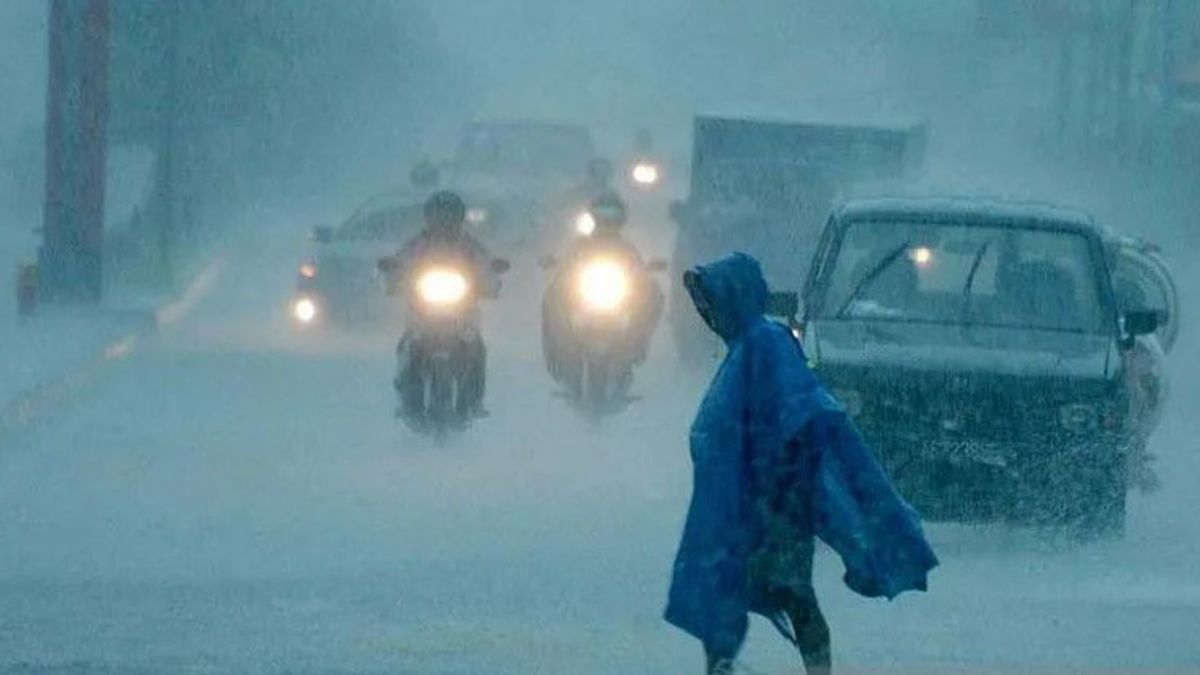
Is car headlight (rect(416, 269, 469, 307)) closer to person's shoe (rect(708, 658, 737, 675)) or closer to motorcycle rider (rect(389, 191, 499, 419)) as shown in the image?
motorcycle rider (rect(389, 191, 499, 419))

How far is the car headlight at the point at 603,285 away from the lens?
2033 centimetres

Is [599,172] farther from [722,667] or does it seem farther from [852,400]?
[722,667]

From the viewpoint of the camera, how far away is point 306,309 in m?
27.5

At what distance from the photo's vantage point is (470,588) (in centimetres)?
1284

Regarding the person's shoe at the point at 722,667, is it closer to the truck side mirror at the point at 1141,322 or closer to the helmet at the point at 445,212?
the truck side mirror at the point at 1141,322

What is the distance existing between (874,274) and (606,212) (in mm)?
5311

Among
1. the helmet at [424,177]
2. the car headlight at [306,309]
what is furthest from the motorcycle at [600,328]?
the helmet at [424,177]

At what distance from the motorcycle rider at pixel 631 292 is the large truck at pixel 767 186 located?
2713 millimetres

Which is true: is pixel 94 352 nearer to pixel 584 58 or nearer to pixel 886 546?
pixel 886 546

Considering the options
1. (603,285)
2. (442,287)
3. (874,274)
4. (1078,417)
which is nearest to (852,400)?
(1078,417)

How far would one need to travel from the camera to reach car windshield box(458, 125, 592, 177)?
3766cm

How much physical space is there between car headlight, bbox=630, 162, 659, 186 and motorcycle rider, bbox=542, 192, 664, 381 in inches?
1281

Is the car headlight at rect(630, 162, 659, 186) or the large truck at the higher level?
the car headlight at rect(630, 162, 659, 186)

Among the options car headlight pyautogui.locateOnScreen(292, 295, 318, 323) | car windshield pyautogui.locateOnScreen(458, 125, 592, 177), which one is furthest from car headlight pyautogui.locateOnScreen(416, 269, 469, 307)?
car windshield pyautogui.locateOnScreen(458, 125, 592, 177)
